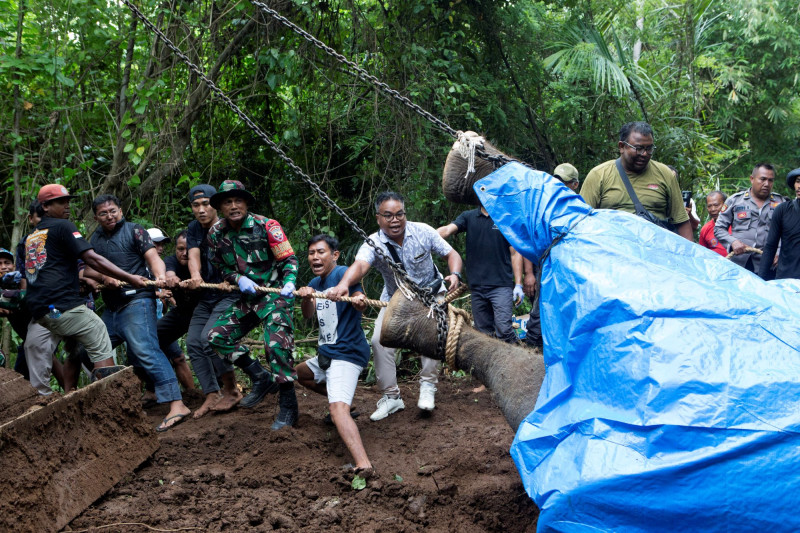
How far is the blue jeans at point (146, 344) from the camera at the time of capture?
5.39 meters

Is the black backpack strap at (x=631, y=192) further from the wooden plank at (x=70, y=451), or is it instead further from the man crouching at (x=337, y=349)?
the wooden plank at (x=70, y=451)

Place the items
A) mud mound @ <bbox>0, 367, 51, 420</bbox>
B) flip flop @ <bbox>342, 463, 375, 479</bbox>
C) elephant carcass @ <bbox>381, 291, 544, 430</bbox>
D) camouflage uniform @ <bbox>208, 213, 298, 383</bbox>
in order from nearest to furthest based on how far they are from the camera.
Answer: elephant carcass @ <bbox>381, 291, 544, 430</bbox>, flip flop @ <bbox>342, 463, 375, 479</bbox>, mud mound @ <bbox>0, 367, 51, 420</bbox>, camouflage uniform @ <bbox>208, 213, 298, 383</bbox>

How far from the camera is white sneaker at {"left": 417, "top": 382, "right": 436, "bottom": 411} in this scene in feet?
18.2

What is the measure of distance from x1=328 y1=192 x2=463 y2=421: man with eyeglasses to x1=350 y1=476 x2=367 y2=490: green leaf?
93cm

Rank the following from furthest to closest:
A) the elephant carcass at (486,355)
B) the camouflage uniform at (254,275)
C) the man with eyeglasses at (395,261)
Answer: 1. the camouflage uniform at (254,275)
2. the man with eyeglasses at (395,261)
3. the elephant carcass at (486,355)

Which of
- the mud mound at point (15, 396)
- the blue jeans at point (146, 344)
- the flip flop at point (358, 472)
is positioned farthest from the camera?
the blue jeans at point (146, 344)

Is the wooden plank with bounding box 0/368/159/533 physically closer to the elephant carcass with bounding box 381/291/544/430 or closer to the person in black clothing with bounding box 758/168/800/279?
the elephant carcass with bounding box 381/291/544/430

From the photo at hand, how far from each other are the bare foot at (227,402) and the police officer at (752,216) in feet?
15.1

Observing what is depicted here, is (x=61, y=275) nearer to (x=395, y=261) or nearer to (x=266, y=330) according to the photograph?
(x=266, y=330)

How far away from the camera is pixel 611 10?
36.3 feet

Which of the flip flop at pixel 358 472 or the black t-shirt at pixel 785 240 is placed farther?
the black t-shirt at pixel 785 240

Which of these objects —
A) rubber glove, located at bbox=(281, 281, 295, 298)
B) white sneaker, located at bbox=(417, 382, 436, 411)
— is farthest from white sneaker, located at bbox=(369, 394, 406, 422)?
rubber glove, located at bbox=(281, 281, 295, 298)

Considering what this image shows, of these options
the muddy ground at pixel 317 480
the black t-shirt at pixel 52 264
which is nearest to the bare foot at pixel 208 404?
the muddy ground at pixel 317 480

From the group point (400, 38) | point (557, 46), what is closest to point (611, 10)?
point (557, 46)
